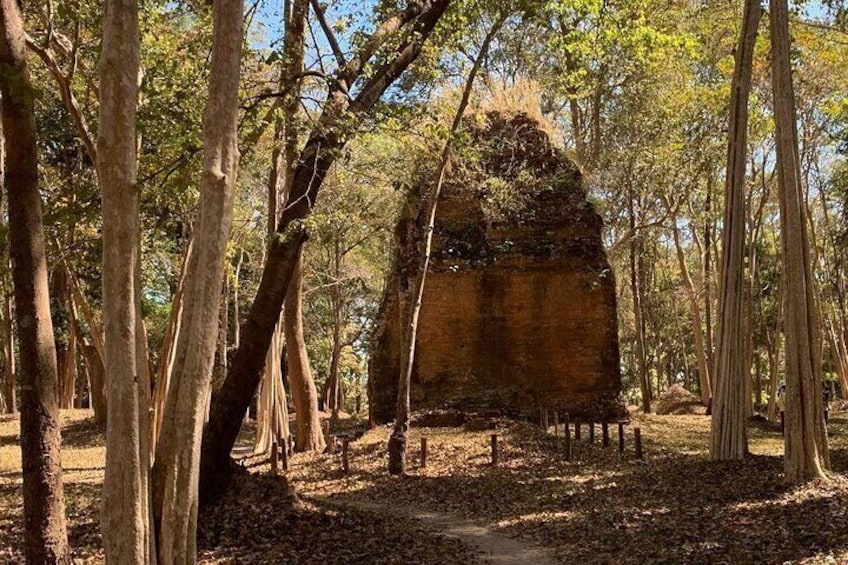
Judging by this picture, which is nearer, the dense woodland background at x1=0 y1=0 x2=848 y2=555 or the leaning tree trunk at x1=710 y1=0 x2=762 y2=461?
the dense woodland background at x1=0 y1=0 x2=848 y2=555

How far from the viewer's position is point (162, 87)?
29.2ft

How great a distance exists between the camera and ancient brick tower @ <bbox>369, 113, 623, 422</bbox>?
20.2 m

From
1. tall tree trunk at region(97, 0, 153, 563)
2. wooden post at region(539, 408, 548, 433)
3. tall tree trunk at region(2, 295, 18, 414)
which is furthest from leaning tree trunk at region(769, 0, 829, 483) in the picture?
tall tree trunk at region(2, 295, 18, 414)

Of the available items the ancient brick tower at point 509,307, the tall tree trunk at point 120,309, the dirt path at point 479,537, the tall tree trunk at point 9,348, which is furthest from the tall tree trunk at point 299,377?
the tall tree trunk at point 9,348

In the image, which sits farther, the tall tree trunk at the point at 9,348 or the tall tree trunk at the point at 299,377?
the tall tree trunk at the point at 9,348

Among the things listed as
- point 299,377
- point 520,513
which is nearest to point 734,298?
point 520,513

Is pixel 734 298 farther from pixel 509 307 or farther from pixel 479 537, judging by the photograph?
pixel 509 307

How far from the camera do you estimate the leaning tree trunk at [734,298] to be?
38.1 feet

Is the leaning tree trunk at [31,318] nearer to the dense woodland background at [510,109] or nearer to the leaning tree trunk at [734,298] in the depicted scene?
the dense woodland background at [510,109]

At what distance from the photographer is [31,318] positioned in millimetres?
6410

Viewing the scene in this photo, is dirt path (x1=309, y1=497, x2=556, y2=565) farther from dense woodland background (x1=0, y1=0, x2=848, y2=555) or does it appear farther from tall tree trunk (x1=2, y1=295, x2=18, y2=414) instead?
tall tree trunk (x1=2, y1=295, x2=18, y2=414)

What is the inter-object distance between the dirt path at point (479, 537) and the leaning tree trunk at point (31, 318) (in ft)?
14.4

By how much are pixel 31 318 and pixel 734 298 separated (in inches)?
382

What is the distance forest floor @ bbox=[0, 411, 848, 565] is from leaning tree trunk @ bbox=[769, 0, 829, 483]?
0.48 metres
